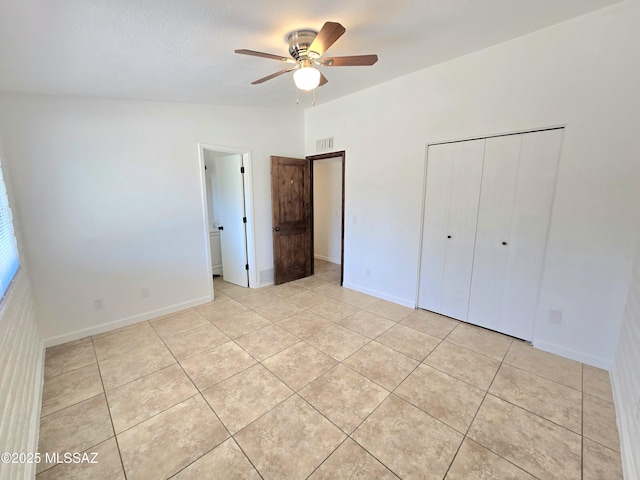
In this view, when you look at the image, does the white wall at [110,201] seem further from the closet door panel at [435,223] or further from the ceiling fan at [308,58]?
the closet door panel at [435,223]

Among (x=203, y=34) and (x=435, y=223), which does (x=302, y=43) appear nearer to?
(x=203, y=34)

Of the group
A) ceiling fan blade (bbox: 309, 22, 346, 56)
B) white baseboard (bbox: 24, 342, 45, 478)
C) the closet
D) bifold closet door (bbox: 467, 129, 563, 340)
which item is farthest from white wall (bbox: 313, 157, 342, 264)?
white baseboard (bbox: 24, 342, 45, 478)

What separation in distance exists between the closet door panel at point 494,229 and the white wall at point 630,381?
34.2 inches

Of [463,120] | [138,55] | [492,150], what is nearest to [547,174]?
[492,150]

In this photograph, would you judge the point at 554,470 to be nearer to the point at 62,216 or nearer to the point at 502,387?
the point at 502,387

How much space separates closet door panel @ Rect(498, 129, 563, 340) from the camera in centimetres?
238

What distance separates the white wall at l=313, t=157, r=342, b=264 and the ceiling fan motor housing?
11.2ft

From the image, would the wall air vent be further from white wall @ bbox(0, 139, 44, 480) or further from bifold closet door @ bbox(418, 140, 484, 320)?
white wall @ bbox(0, 139, 44, 480)

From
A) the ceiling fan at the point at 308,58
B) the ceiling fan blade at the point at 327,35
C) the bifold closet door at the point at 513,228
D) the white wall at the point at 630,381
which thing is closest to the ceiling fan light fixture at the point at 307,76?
the ceiling fan at the point at 308,58

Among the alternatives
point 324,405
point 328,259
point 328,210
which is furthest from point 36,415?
point 328,210

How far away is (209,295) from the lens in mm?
3719

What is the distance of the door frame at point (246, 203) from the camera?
348 cm

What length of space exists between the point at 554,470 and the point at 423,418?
683 millimetres

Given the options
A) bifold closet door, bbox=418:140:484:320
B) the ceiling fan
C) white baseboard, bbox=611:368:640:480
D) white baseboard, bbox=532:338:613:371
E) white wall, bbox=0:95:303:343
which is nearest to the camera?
white baseboard, bbox=611:368:640:480
